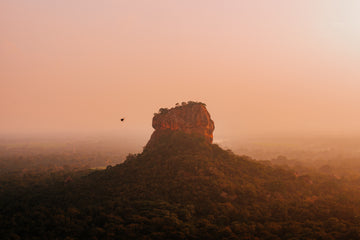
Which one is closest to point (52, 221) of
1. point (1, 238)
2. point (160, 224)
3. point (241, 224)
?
point (1, 238)

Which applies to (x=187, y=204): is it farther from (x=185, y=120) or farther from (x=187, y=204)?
(x=185, y=120)

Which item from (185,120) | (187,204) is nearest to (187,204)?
(187,204)

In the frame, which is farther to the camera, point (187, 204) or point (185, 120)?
point (185, 120)

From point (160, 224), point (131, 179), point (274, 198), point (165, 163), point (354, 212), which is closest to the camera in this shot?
point (160, 224)

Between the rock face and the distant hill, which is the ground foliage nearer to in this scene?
the distant hill

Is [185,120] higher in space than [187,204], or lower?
higher

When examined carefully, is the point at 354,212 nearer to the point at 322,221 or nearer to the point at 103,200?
the point at 322,221
